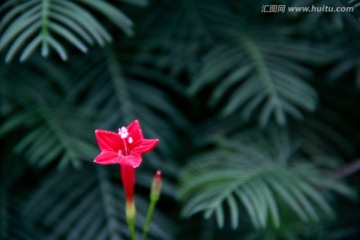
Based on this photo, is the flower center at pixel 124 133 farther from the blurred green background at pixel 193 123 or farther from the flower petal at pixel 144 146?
the blurred green background at pixel 193 123

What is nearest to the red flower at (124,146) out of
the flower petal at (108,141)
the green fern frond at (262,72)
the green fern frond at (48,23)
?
the flower petal at (108,141)

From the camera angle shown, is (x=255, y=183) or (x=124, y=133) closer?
(x=124, y=133)

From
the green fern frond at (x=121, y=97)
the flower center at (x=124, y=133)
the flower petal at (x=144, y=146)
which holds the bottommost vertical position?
the flower petal at (x=144, y=146)

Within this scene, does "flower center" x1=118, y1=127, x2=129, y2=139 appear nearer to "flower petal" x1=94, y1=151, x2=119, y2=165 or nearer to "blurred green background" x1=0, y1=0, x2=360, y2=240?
"flower petal" x1=94, y1=151, x2=119, y2=165

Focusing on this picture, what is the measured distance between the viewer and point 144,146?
2.66 feet

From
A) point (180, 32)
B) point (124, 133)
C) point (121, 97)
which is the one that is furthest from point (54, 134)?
point (180, 32)

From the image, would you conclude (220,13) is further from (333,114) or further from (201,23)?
(333,114)

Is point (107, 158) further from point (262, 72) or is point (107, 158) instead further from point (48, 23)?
point (262, 72)

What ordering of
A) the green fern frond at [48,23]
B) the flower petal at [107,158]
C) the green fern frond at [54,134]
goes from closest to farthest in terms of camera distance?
the flower petal at [107,158], the green fern frond at [48,23], the green fern frond at [54,134]

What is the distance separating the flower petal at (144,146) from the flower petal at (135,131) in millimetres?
11

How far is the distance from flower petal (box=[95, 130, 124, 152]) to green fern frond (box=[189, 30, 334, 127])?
1.30ft

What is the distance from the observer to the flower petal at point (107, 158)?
30.9 inches

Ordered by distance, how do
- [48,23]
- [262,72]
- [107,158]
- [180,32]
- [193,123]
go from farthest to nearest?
[193,123]
[180,32]
[262,72]
[48,23]
[107,158]

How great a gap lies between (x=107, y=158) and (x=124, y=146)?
63 millimetres
